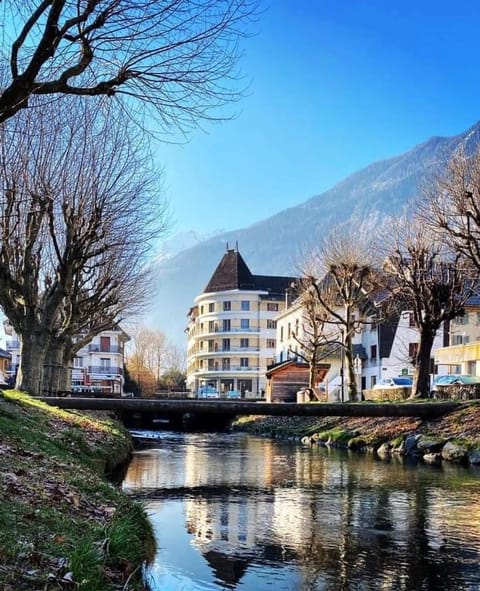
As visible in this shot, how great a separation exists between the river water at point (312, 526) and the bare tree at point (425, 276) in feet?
37.0

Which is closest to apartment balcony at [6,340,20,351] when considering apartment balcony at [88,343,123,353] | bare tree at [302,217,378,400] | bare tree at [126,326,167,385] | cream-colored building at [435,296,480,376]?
apartment balcony at [88,343,123,353]

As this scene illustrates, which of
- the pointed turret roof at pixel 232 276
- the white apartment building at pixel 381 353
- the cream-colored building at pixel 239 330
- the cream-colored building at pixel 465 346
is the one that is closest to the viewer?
the cream-colored building at pixel 465 346

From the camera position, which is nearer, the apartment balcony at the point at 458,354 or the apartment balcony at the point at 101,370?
the apartment balcony at the point at 458,354

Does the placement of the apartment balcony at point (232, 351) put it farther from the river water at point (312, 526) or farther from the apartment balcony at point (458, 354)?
the river water at point (312, 526)

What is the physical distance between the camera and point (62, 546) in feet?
20.9

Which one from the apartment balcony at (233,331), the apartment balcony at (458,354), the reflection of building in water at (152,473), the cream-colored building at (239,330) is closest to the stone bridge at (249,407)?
the reflection of building in water at (152,473)

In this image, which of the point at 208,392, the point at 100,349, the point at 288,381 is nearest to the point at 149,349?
the point at 100,349

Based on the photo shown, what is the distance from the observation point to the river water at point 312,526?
8.57 meters

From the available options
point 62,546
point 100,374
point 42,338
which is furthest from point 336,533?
point 100,374

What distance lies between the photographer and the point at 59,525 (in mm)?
7109

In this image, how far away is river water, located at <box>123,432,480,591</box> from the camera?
8.57 m

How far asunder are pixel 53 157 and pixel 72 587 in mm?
18559

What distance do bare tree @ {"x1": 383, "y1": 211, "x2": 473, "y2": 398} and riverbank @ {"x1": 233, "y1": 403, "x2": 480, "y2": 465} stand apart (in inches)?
204

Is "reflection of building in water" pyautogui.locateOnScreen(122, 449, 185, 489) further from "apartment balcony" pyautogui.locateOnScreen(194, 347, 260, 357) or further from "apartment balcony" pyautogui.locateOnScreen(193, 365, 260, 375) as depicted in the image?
"apartment balcony" pyautogui.locateOnScreen(194, 347, 260, 357)
